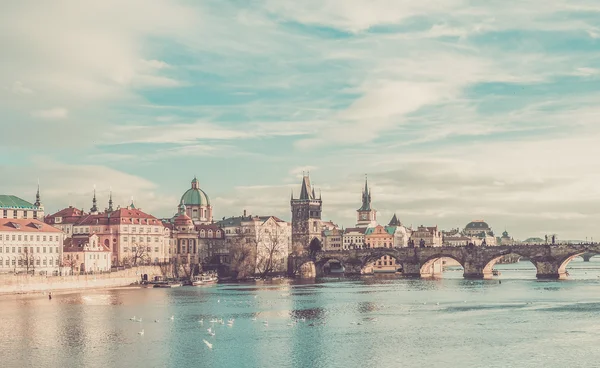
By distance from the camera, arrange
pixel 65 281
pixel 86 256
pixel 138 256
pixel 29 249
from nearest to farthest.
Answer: pixel 65 281
pixel 29 249
pixel 86 256
pixel 138 256

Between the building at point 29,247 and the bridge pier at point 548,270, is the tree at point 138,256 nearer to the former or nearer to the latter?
the building at point 29,247

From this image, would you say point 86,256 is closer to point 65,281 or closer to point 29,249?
point 29,249

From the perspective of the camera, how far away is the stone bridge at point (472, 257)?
529 feet

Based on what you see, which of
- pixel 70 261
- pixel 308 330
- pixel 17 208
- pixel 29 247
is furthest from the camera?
pixel 17 208

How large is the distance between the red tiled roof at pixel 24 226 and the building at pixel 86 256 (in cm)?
589

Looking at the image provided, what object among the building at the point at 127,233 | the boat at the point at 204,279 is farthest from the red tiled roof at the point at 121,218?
the boat at the point at 204,279

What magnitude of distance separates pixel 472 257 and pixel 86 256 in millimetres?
76259

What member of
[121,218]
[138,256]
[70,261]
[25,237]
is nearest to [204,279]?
[138,256]

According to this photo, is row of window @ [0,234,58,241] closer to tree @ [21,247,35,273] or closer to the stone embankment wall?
tree @ [21,247,35,273]

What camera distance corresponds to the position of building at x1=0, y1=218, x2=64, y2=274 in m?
138

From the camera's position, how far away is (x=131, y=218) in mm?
178250

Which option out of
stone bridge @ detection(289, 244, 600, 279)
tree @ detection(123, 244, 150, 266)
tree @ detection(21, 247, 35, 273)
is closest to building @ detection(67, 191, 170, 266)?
tree @ detection(123, 244, 150, 266)

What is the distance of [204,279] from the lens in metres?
162

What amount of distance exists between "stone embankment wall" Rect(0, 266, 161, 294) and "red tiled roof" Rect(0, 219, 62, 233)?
1348 cm
